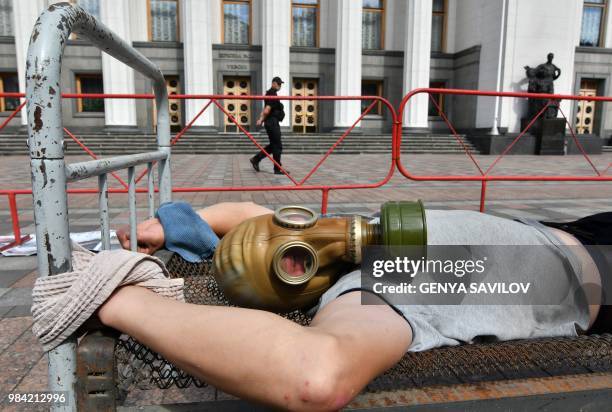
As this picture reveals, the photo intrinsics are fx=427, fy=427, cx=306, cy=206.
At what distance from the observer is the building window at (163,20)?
730 inches

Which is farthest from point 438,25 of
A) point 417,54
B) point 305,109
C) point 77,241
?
point 77,241

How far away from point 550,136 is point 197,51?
14.0m

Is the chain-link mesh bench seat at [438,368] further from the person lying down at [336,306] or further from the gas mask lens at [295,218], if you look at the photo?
the gas mask lens at [295,218]

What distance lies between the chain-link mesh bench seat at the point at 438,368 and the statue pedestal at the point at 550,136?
16.2m

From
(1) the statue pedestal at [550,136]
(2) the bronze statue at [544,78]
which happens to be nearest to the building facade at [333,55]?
(2) the bronze statue at [544,78]

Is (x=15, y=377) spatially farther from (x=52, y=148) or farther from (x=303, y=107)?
(x=303, y=107)

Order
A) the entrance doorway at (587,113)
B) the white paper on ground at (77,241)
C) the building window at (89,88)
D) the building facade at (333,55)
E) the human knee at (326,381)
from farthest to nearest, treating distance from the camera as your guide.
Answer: the entrance doorway at (587,113) < the building window at (89,88) < the building facade at (333,55) < the white paper on ground at (77,241) < the human knee at (326,381)

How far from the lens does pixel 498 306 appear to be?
1271 millimetres

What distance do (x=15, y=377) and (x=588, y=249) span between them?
2185 mm

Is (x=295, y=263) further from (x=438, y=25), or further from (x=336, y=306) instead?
(x=438, y=25)

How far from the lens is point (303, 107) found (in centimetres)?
1958

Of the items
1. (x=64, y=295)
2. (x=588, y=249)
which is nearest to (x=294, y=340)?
(x=64, y=295)

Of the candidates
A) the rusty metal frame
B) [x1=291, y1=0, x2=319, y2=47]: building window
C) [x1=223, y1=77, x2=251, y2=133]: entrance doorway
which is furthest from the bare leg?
[x1=291, y1=0, x2=319, y2=47]: building window

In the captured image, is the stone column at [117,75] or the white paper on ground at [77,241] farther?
the stone column at [117,75]
